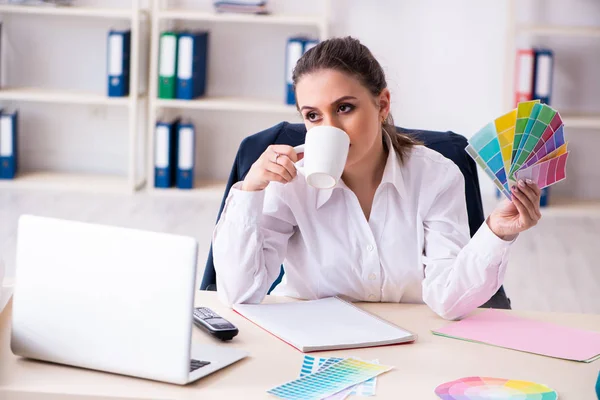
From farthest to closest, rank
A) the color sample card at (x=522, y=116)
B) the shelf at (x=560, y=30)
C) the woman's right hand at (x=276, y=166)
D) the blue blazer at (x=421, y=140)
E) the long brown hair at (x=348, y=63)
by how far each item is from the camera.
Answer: the shelf at (x=560, y=30) → the blue blazer at (x=421, y=140) → the long brown hair at (x=348, y=63) → the woman's right hand at (x=276, y=166) → the color sample card at (x=522, y=116)

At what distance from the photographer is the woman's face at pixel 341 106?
1.59m

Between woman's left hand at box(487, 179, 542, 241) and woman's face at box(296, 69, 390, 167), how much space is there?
0.27m

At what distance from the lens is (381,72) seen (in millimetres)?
1753

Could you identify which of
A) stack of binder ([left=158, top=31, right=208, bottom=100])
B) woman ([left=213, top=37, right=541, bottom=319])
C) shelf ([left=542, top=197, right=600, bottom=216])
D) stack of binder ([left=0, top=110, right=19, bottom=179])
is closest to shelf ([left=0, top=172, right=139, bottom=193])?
stack of binder ([left=0, top=110, right=19, bottom=179])

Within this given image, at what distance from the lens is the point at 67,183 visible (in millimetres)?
4539

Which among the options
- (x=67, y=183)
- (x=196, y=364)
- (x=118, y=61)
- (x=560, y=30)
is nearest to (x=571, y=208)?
(x=560, y=30)

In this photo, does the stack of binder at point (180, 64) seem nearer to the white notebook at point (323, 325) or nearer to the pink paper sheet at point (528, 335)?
the white notebook at point (323, 325)

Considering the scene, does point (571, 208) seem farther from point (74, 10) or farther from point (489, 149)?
point (489, 149)

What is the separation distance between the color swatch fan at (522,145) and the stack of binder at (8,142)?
11.9 ft

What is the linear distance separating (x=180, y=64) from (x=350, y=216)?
2.90 meters

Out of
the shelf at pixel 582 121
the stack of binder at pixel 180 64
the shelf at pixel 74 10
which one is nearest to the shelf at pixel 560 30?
the shelf at pixel 582 121

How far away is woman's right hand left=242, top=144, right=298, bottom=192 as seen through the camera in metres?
1.55

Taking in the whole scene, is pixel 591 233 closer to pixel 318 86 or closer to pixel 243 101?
pixel 243 101

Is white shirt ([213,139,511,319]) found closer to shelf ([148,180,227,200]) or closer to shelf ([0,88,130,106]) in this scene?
shelf ([148,180,227,200])
